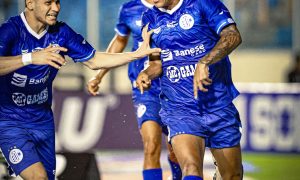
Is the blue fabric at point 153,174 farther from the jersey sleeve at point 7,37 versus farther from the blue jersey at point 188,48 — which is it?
the jersey sleeve at point 7,37

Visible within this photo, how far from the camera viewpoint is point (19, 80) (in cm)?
805

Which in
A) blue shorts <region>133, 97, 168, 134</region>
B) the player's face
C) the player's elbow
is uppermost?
the player's face

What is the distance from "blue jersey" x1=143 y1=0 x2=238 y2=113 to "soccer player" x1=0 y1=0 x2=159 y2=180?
0.16 metres

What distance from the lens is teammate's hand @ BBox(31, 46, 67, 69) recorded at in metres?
7.44

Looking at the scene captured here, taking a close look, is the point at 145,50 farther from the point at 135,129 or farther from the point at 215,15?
the point at 135,129

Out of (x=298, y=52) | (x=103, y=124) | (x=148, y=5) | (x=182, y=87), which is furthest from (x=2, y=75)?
(x=298, y=52)

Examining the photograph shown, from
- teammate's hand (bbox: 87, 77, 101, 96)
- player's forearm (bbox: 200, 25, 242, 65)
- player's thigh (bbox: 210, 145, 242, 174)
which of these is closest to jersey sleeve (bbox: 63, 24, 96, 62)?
teammate's hand (bbox: 87, 77, 101, 96)

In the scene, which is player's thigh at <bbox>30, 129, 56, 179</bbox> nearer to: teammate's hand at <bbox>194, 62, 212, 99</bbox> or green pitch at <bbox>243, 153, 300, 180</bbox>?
teammate's hand at <bbox>194, 62, 212, 99</bbox>

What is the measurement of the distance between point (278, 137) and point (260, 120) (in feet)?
1.19

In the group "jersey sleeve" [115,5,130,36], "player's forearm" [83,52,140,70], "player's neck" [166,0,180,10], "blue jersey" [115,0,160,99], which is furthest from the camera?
"jersey sleeve" [115,5,130,36]

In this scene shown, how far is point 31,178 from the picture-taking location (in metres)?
7.77

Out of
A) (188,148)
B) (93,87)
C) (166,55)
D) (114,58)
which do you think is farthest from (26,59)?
(93,87)

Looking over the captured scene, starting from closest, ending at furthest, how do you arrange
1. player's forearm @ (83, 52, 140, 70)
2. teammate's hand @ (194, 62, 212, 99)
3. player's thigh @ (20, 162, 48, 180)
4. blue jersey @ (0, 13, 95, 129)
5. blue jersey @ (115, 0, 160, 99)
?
teammate's hand @ (194, 62, 212, 99) → player's thigh @ (20, 162, 48, 180) → blue jersey @ (0, 13, 95, 129) → player's forearm @ (83, 52, 140, 70) → blue jersey @ (115, 0, 160, 99)

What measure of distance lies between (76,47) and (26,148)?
0.98 meters
